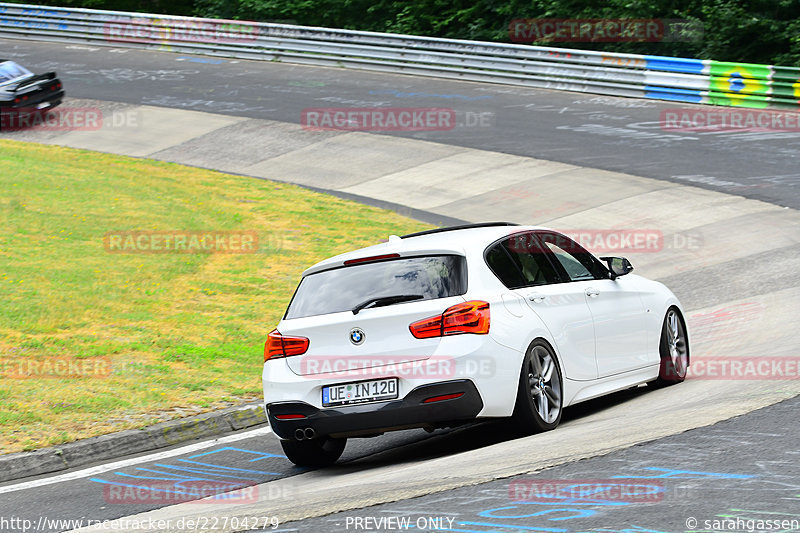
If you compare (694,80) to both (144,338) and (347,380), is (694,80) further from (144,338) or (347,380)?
(347,380)

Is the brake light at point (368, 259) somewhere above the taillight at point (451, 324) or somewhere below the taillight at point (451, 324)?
above

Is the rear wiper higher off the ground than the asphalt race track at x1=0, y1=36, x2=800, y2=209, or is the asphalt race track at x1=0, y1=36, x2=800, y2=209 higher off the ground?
the rear wiper

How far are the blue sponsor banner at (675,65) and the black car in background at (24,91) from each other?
49.4 feet

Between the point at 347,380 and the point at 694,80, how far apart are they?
20.9 m

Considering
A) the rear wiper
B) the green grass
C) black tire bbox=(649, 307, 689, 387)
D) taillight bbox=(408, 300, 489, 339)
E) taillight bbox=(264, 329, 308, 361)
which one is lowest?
the green grass

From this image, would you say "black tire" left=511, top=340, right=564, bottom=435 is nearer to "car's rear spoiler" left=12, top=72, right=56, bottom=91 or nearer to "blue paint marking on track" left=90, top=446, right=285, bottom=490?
"blue paint marking on track" left=90, top=446, right=285, bottom=490

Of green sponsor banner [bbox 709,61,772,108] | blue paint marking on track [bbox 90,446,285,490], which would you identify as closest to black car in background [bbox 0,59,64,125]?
green sponsor banner [bbox 709,61,772,108]

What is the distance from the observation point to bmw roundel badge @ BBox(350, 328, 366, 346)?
7.33 meters

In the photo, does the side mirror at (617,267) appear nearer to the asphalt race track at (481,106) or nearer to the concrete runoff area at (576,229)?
the concrete runoff area at (576,229)

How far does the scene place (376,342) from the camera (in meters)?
7.29

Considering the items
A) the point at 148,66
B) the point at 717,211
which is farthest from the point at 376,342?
the point at 148,66

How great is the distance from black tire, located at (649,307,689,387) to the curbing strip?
3.57 metres

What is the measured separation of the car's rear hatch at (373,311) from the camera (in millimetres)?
7262

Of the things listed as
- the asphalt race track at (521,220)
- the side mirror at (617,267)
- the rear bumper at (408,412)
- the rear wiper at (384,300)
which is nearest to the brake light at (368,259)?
the rear wiper at (384,300)
